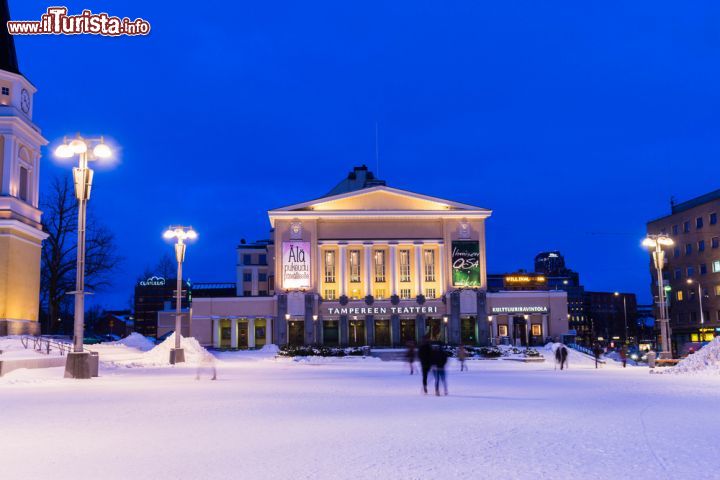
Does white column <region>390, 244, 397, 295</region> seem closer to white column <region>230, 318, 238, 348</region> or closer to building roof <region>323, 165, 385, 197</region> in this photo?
white column <region>230, 318, 238, 348</region>

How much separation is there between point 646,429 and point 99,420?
9663 mm

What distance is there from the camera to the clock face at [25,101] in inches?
1676

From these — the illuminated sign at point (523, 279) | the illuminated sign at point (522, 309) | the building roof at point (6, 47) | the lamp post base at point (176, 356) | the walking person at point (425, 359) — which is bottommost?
the lamp post base at point (176, 356)

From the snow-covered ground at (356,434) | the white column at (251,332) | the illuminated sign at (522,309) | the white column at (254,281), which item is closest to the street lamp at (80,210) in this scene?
the snow-covered ground at (356,434)

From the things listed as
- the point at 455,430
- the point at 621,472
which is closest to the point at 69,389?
the point at 455,430

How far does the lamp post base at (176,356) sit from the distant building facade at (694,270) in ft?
205

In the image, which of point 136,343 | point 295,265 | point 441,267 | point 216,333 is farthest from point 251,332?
point 136,343

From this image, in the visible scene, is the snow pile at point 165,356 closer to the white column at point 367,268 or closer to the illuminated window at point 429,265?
the white column at point 367,268

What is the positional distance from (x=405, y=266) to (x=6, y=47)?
149ft

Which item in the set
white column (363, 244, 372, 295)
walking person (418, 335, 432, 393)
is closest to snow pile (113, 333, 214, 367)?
walking person (418, 335, 432, 393)

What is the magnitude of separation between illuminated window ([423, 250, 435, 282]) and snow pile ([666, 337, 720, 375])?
44720 mm

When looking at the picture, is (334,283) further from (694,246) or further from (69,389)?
(69,389)

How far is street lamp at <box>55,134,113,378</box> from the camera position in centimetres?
2669

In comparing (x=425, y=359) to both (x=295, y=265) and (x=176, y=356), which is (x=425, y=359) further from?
(x=295, y=265)
